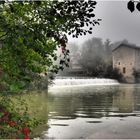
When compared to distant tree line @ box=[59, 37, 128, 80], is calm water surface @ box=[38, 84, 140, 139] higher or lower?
lower

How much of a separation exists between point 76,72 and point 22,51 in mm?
73730

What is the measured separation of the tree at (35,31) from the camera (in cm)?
814

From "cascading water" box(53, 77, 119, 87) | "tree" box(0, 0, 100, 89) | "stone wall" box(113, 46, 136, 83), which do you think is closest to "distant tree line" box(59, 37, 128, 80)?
"stone wall" box(113, 46, 136, 83)

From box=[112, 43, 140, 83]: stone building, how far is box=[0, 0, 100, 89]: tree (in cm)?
7073

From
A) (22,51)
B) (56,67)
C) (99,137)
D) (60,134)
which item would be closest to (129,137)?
(99,137)

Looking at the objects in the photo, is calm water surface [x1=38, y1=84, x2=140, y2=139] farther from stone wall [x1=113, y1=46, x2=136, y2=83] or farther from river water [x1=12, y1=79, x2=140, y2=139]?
stone wall [x1=113, y1=46, x2=136, y2=83]


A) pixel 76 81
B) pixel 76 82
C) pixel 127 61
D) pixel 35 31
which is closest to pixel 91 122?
pixel 35 31

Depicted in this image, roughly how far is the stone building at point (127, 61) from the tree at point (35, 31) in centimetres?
7073

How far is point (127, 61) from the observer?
8556 cm

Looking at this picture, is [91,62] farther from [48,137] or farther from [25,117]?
[25,117]

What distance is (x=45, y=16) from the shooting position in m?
8.77

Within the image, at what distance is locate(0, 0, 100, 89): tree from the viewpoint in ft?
26.7

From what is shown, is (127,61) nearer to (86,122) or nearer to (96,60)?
(96,60)

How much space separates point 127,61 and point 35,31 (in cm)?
7775
